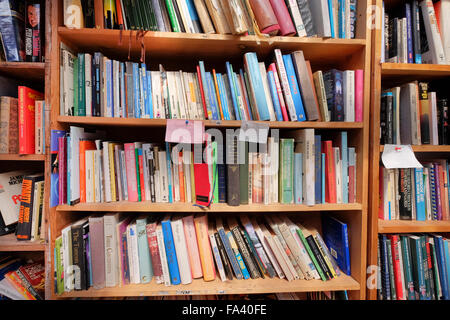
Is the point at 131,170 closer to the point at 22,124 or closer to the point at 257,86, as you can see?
the point at 22,124

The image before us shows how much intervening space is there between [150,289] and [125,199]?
0.40m

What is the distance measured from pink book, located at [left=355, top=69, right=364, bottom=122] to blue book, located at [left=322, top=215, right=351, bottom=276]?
490mm

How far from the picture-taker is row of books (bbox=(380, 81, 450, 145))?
3.14ft

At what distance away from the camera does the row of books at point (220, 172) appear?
92 centimetres

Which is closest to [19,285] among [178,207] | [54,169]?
[54,169]

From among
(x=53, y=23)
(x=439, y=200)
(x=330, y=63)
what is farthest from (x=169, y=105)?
(x=439, y=200)

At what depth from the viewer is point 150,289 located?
3.01ft

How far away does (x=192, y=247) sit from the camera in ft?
3.16

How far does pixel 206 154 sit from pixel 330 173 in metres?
0.56

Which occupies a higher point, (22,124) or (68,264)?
(22,124)

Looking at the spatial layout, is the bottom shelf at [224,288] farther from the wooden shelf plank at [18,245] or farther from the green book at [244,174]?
the green book at [244,174]

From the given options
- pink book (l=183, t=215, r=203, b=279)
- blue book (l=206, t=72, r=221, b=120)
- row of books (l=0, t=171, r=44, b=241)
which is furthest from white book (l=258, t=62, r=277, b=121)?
row of books (l=0, t=171, r=44, b=241)

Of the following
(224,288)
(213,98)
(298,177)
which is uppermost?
(213,98)

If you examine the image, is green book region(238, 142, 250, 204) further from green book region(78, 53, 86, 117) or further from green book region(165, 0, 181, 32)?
green book region(78, 53, 86, 117)
